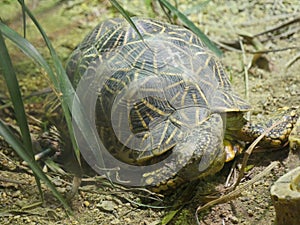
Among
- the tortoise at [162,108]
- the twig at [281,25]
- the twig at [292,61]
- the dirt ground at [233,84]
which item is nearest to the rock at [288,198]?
the dirt ground at [233,84]

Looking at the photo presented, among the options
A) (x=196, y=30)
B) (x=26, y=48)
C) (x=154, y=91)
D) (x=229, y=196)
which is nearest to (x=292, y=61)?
(x=196, y=30)

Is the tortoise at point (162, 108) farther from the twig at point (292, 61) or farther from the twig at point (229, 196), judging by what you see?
the twig at point (292, 61)

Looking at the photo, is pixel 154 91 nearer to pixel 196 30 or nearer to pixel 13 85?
pixel 196 30

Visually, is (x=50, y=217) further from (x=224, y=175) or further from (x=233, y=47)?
(x=233, y=47)

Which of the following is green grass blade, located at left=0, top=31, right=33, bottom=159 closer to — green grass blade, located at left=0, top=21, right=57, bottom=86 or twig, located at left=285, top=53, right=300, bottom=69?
green grass blade, located at left=0, top=21, right=57, bottom=86

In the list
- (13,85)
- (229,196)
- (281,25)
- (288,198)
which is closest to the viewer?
(13,85)

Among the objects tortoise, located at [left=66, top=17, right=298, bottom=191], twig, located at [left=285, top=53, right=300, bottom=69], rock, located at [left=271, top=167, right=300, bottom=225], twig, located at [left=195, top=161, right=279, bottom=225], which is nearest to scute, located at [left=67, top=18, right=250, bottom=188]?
tortoise, located at [left=66, top=17, right=298, bottom=191]
